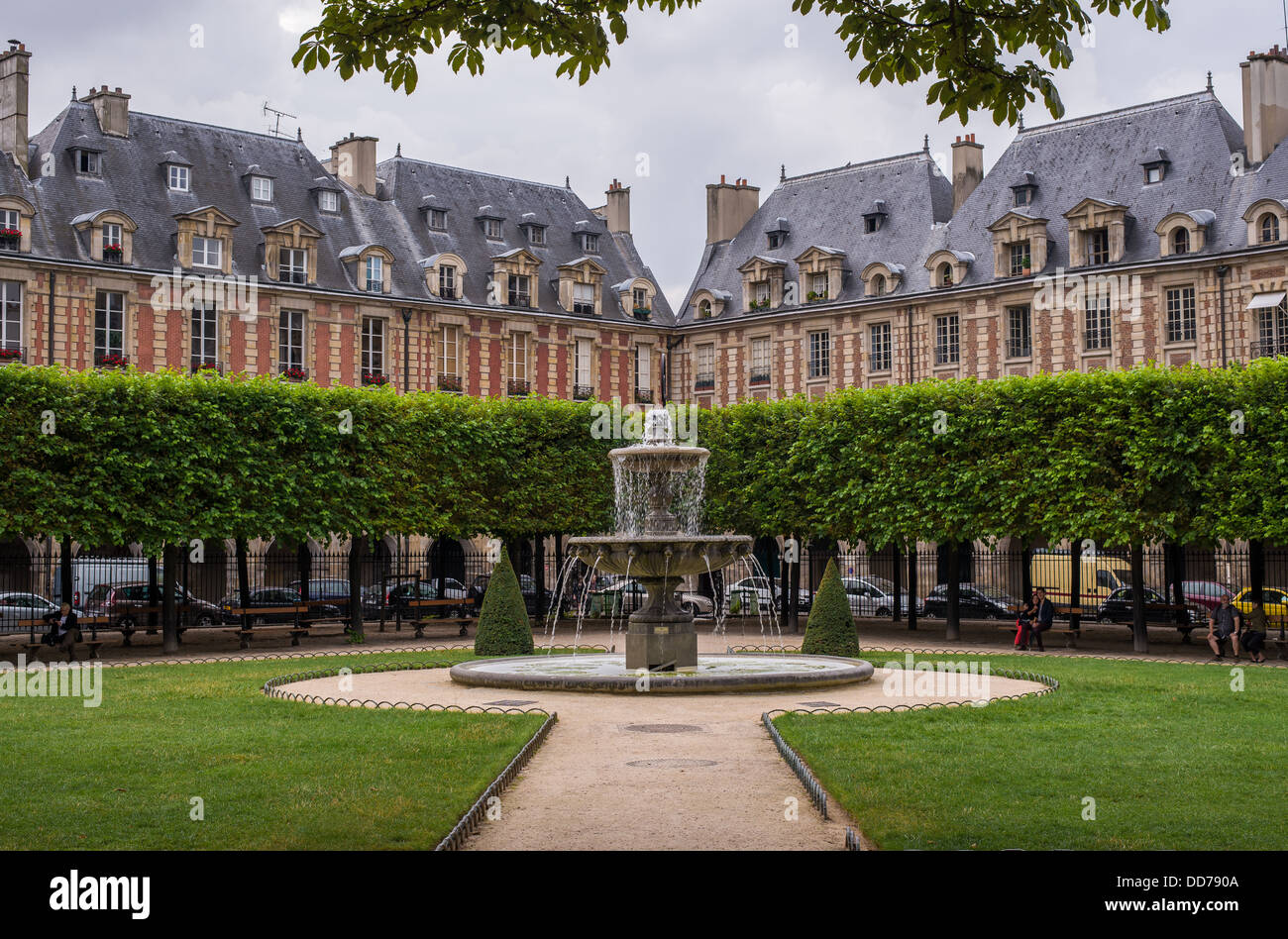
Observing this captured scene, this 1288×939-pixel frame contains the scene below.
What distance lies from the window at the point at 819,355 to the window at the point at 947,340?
3.75 metres

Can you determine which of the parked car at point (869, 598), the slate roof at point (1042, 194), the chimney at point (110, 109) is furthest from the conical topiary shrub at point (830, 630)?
the chimney at point (110, 109)

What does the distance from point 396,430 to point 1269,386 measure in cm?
1658

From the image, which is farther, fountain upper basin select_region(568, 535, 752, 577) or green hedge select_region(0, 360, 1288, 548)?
green hedge select_region(0, 360, 1288, 548)

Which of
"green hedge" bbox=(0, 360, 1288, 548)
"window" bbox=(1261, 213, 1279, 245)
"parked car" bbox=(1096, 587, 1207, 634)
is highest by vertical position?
"window" bbox=(1261, 213, 1279, 245)

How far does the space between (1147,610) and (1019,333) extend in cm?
1304

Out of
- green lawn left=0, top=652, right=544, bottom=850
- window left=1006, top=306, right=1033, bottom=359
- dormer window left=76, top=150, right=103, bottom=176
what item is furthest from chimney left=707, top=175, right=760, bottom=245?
green lawn left=0, top=652, right=544, bottom=850

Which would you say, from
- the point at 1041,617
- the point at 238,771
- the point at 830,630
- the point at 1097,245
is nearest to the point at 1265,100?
the point at 1097,245

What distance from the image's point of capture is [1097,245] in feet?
135

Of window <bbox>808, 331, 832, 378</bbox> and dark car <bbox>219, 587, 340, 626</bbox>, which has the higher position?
window <bbox>808, 331, 832, 378</bbox>

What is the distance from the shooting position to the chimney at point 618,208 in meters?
52.2

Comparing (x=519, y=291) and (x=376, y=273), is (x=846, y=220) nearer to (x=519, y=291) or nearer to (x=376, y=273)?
(x=519, y=291)

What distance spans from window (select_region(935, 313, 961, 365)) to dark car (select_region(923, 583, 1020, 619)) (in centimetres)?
970

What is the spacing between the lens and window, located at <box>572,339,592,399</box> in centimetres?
4728

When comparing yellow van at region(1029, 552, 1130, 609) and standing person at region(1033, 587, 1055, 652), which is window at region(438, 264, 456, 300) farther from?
standing person at region(1033, 587, 1055, 652)
